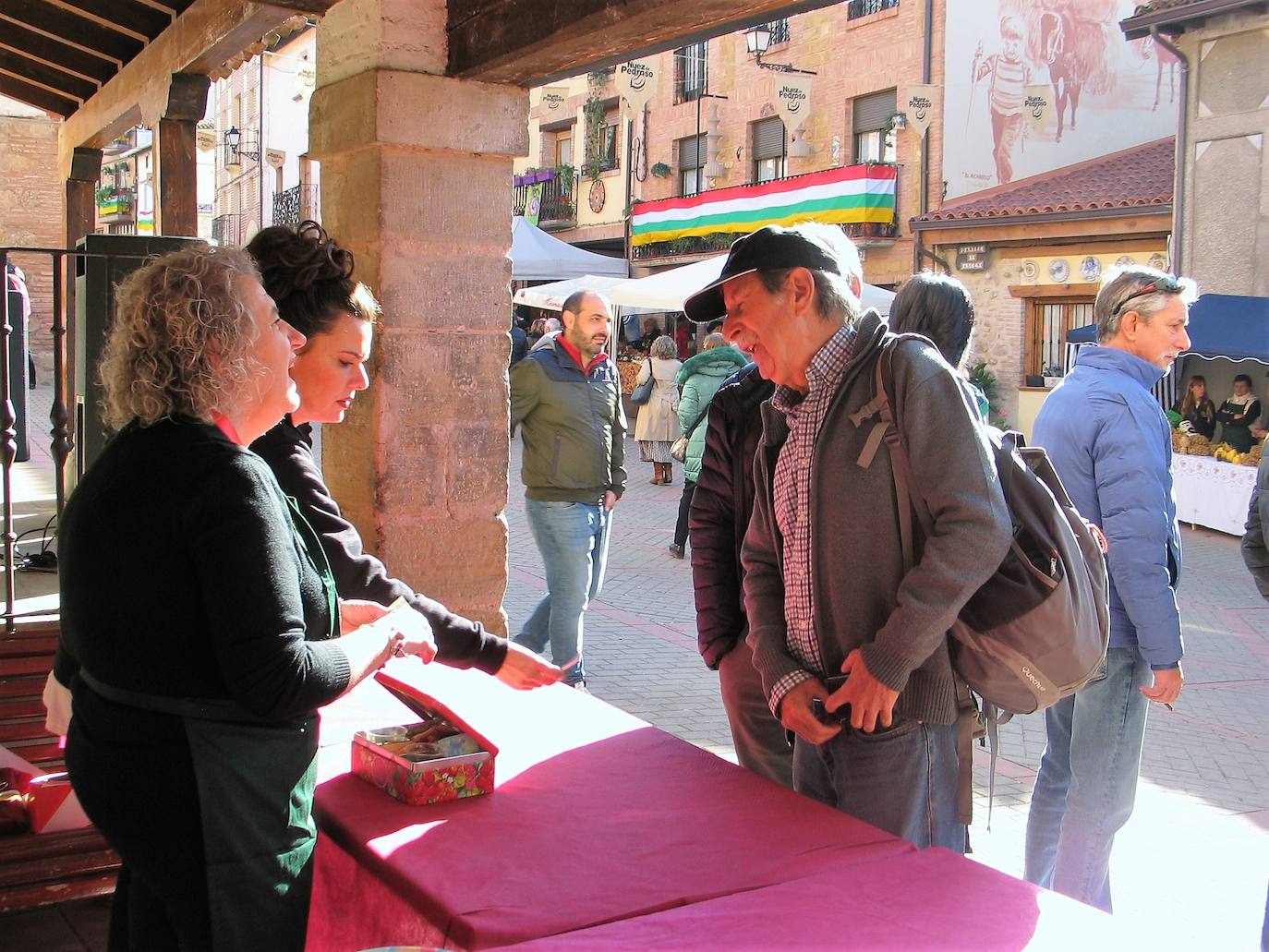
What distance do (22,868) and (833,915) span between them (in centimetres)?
222

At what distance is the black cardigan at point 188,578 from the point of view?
1.67 m

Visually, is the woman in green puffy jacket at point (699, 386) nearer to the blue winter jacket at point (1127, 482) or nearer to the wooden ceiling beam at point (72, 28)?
the wooden ceiling beam at point (72, 28)

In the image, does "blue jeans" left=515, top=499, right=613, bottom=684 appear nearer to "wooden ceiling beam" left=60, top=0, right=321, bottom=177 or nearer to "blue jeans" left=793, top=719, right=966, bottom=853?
"wooden ceiling beam" left=60, top=0, right=321, bottom=177

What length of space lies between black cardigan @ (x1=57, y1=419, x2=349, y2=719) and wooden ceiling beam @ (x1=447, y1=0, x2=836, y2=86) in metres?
1.71

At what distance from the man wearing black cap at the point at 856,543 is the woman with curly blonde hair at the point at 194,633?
94 centimetres

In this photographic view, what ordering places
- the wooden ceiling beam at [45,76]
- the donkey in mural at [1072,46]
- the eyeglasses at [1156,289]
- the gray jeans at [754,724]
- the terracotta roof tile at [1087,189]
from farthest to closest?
1. the donkey in mural at [1072,46]
2. the terracotta roof tile at [1087,189]
3. the wooden ceiling beam at [45,76]
4. the eyeglasses at [1156,289]
5. the gray jeans at [754,724]

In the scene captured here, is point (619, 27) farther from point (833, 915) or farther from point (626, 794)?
point (833, 915)

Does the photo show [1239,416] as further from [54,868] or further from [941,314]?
[54,868]

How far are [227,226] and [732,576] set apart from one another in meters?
40.1

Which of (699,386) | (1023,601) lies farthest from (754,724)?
(699,386)

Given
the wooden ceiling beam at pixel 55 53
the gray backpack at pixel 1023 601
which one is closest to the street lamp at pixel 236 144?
the wooden ceiling beam at pixel 55 53

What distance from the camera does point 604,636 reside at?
292 inches

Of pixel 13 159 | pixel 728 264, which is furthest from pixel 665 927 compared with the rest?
pixel 13 159

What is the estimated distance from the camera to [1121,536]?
319 centimetres
